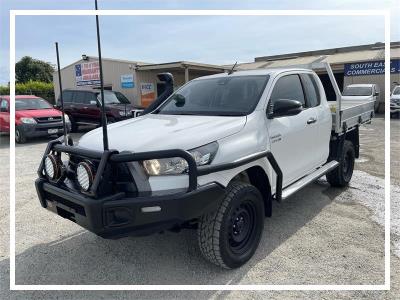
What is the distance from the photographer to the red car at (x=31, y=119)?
37.0 ft

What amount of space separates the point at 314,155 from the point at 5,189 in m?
4.93

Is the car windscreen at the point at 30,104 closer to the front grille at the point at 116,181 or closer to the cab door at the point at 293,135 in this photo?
the cab door at the point at 293,135

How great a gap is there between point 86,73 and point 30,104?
30.5ft

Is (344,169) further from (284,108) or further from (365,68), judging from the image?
(365,68)

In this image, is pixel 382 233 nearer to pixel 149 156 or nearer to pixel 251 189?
pixel 251 189

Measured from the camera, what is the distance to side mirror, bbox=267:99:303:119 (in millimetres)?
3605

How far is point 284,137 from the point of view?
3902 mm

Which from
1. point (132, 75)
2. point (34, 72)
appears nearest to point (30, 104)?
point (132, 75)

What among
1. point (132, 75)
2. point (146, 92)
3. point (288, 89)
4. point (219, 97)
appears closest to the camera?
point (219, 97)

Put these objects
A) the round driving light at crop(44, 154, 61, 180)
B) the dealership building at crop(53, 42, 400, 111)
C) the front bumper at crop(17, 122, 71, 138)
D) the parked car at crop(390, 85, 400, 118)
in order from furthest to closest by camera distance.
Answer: the dealership building at crop(53, 42, 400, 111) < the parked car at crop(390, 85, 400, 118) < the front bumper at crop(17, 122, 71, 138) < the round driving light at crop(44, 154, 61, 180)

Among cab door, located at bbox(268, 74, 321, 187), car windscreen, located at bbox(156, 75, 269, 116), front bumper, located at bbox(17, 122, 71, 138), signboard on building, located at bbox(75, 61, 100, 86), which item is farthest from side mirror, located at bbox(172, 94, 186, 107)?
signboard on building, located at bbox(75, 61, 100, 86)

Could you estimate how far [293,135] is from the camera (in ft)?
13.4

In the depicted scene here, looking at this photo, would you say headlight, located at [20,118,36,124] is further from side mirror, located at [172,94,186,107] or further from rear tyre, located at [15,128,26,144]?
side mirror, located at [172,94,186,107]

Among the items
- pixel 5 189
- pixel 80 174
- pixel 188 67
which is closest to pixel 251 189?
pixel 80 174
